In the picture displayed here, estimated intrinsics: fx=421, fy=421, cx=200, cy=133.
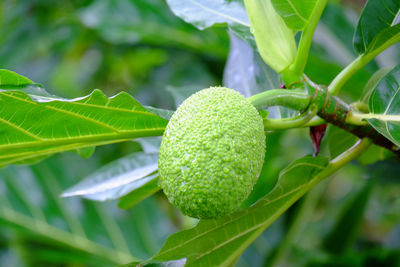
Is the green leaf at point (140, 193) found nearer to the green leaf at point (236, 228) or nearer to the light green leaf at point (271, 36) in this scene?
the green leaf at point (236, 228)

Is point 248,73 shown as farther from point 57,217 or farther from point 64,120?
point 57,217

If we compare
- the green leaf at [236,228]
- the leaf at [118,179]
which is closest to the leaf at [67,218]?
the leaf at [118,179]

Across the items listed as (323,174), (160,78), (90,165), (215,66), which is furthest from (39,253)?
(323,174)

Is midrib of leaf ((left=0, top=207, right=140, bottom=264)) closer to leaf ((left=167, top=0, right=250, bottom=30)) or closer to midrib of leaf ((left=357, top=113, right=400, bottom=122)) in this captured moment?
leaf ((left=167, top=0, right=250, bottom=30))

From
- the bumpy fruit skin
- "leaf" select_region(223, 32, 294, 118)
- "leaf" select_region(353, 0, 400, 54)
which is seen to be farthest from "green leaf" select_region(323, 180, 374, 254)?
the bumpy fruit skin

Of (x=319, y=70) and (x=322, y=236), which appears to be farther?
(x=322, y=236)

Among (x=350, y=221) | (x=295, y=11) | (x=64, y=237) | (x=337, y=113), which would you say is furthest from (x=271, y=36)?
(x=64, y=237)

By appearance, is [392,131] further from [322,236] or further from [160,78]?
[160,78]
